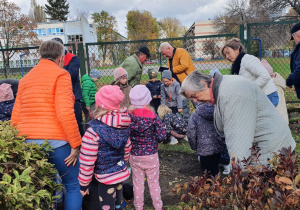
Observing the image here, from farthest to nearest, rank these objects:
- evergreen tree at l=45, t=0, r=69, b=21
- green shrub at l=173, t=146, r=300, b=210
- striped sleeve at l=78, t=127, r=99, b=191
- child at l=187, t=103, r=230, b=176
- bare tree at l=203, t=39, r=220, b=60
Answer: evergreen tree at l=45, t=0, r=69, b=21 → bare tree at l=203, t=39, r=220, b=60 → child at l=187, t=103, r=230, b=176 → striped sleeve at l=78, t=127, r=99, b=191 → green shrub at l=173, t=146, r=300, b=210

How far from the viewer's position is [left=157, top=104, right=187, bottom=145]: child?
5227 millimetres

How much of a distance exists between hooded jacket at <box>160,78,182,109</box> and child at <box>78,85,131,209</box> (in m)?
3.46

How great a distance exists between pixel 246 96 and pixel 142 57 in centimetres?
363

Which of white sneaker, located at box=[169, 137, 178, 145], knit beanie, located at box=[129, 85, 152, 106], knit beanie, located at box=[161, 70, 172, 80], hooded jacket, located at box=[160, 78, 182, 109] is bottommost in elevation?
white sneaker, located at box=[169, 137, 178, 145]

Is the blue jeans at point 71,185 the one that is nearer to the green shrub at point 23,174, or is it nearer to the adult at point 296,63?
the green shrub at point 23,174

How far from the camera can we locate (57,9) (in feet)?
228

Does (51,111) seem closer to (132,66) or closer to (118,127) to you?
(118,127)

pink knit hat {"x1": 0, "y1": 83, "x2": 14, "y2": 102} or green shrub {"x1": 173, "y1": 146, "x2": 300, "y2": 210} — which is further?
pink knit hat {"x1": 0, "y1": 83, "x2": 14, "y2": 102}

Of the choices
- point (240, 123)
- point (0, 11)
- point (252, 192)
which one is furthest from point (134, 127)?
point (0, 11)

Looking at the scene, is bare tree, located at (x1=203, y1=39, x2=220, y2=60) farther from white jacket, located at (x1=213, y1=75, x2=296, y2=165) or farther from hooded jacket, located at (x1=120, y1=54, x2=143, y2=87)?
white jacket, located at (x1=213, y1=75, x2=296, y2=165)

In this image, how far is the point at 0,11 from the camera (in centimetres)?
2527

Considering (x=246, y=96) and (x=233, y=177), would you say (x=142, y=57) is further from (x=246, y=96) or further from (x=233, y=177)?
(x=233, y=177)

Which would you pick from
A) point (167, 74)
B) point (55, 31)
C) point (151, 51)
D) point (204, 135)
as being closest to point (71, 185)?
point (204, 135)

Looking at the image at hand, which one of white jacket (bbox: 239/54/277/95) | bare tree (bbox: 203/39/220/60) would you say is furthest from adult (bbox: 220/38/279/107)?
bare tree (bbox: 203/39/220/60)
